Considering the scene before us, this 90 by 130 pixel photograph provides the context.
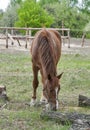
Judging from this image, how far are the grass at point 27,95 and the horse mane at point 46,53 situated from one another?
70cm

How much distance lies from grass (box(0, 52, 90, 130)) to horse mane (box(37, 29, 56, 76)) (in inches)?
27.6

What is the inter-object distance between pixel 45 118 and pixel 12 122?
460mm

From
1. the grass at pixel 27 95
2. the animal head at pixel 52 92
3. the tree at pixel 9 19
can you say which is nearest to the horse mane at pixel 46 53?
the animal head at pixel 52 92

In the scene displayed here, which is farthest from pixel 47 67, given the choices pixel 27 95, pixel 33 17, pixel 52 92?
pixel 33 17

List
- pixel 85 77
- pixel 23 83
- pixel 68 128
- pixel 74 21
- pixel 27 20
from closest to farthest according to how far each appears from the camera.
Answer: pixel 68 128
pixel 23 83
pixel 85 77
pixel 27 20
pixel 74 21

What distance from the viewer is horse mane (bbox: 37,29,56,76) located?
5.77 metres

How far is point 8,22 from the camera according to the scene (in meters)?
37.6

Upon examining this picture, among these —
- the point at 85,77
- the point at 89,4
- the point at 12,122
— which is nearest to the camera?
the point at 12,122

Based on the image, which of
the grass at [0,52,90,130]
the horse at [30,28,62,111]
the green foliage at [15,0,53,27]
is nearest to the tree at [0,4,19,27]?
the green foliage at [15,0,53,27]

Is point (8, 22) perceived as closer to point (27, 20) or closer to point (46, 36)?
point (27, 20)

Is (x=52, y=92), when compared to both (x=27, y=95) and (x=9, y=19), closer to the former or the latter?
(x=27, y=95)

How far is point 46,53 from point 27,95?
181cm

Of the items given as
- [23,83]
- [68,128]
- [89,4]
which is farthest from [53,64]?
[89,4]

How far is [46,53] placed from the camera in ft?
19.7
